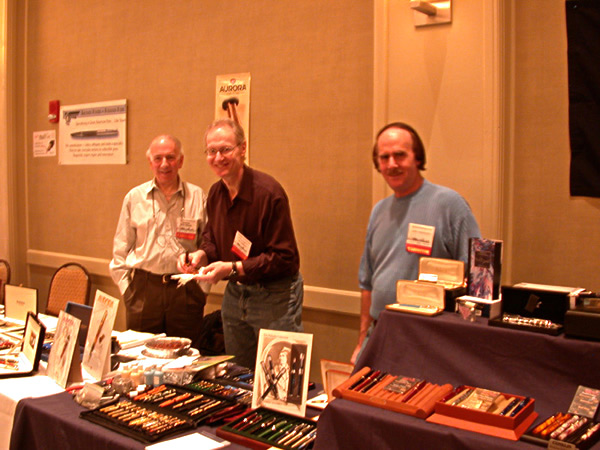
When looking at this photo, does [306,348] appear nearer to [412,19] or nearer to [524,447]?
[524,447]

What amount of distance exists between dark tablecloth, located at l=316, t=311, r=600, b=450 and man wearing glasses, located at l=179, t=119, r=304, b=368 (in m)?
1.14

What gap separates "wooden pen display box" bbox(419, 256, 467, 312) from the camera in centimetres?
174

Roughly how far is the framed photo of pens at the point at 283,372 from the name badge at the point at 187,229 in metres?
1.67

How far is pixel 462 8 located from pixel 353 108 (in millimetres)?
909

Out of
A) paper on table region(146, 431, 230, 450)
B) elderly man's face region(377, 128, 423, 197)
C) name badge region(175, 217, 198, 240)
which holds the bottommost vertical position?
paper on table region(146, 431, 230, 450)

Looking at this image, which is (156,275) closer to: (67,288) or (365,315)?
(365,315)

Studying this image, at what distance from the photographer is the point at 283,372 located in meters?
1.87

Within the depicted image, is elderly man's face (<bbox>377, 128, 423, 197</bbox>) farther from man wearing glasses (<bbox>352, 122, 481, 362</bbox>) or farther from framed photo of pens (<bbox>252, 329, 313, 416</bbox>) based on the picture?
framed photo of pens (<bbox>252, 329, 313, 416</bbox>)

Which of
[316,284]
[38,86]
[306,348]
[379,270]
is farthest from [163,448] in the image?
[38,86]

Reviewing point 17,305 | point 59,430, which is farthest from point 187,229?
point 59,430

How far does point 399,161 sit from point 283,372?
98 centimetres

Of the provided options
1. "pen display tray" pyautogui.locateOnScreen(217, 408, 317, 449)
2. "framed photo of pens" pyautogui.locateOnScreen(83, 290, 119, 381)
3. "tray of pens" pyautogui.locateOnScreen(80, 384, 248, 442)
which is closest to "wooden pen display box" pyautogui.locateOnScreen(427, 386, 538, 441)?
"pen display tray" pyautogui.locateOnScreen(217, 408, 317, 449)

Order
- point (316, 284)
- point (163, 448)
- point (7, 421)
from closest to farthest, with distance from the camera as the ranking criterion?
1. point (163, 448)
2. point (7, 421)
3. point (316, 284)

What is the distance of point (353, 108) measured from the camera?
373 cm
